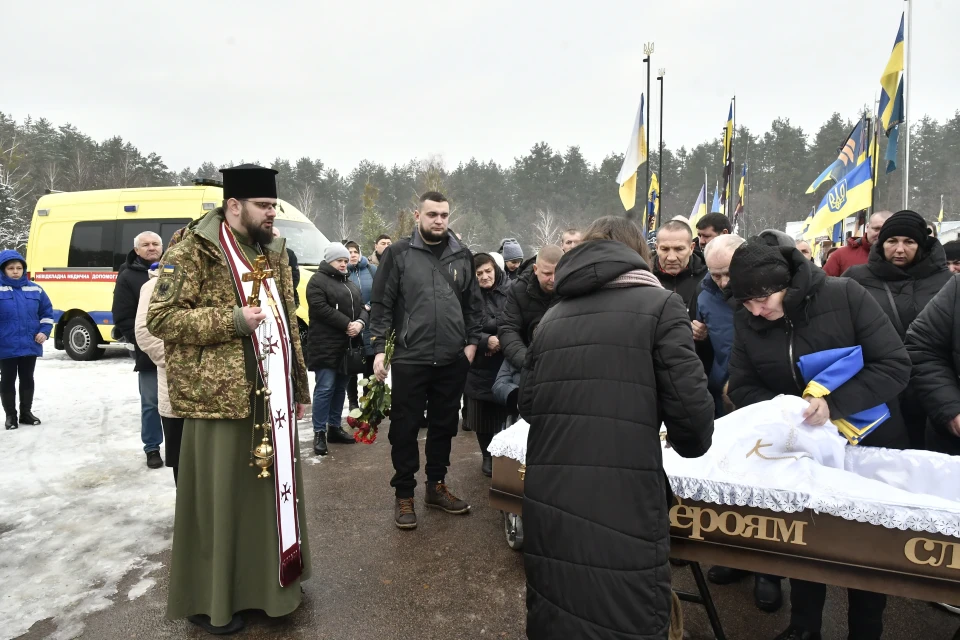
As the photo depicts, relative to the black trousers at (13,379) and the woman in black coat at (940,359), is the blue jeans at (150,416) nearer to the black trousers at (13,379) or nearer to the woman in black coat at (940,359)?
the black trousers at (13,379)

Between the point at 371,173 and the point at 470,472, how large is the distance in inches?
2025

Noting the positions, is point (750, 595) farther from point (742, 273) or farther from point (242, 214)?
point (242, 214)

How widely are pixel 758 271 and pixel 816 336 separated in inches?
16.7

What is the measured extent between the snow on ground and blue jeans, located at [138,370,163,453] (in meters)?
0.22

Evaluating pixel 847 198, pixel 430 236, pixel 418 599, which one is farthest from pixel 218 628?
pixel 847 198

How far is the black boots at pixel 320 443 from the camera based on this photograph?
233 inches

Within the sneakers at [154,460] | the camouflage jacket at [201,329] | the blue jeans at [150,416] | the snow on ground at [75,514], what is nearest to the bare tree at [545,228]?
the snow on ground at [75,514]

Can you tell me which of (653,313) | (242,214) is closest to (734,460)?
(653,313)

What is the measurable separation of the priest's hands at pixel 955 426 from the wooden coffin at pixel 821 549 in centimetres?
89

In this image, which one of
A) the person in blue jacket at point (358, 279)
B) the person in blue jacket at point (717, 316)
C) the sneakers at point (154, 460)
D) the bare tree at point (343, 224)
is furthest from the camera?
the bare tree at point (343, 224)

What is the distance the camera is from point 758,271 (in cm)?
257

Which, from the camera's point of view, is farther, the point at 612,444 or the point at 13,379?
the point at 13,379

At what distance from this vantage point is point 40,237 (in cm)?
1181

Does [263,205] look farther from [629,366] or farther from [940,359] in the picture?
[940,359]
